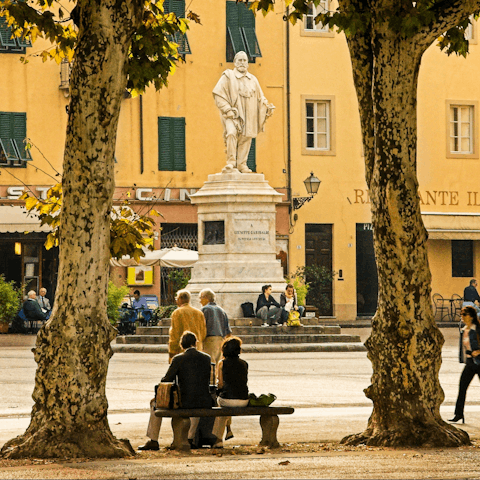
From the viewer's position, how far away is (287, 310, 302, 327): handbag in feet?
80.4

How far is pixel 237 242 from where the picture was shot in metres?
24.8

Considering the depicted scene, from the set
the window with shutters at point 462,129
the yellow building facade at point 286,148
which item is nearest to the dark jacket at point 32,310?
the yellow building facade at point 286,148

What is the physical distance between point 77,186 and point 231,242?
48.6 ft

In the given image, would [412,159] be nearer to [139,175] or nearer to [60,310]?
[60,310]

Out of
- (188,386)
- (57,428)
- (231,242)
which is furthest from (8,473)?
(231,242)

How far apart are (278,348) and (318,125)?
17.3 m

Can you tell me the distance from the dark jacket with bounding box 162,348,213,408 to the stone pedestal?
14.0 meters

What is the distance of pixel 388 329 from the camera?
10797 mm

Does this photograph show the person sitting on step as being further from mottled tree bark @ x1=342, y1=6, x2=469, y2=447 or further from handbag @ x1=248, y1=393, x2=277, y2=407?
handbag @ x1=248, y1=393, x2=277, y2=407

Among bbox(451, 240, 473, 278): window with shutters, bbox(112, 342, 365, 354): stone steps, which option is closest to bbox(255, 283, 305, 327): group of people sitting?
bbox(112, 342, 365, 354): stone steps

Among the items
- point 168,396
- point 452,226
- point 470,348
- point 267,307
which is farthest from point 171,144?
A: point 168,396

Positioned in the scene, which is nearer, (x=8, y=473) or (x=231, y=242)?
A: (x=8, y=473)

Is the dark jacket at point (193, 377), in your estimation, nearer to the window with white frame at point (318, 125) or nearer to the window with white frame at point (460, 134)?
the window with white frame at point (318, 125)

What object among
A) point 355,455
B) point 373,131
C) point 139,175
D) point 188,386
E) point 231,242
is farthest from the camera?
point 139,175
